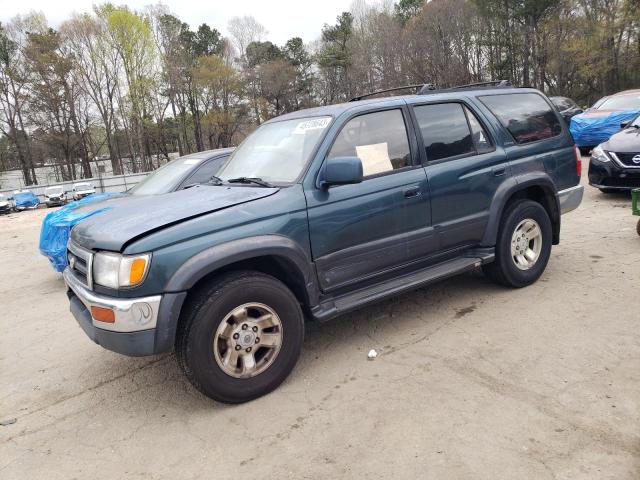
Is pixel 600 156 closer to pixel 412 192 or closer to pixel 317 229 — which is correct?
pixel 412 192

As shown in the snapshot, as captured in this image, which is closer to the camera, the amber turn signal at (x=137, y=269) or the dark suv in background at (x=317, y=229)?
the amber turn signal at (x=137, y=269)

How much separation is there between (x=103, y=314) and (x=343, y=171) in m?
1.76

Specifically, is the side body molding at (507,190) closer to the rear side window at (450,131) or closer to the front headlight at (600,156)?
the rear side window at (450,131)

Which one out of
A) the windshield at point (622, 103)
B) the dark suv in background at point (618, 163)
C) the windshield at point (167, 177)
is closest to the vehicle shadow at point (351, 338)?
the windshield at point (167, 177)

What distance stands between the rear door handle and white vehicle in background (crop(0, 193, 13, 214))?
83.6 ft

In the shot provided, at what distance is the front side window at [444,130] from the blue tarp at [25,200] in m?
26.1

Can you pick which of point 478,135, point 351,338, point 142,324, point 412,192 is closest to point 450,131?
point 478,135

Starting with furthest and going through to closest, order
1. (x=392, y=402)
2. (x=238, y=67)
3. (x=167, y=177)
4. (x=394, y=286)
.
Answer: (x=238, y=67) < (x=167, y=177) < (x=394, y=286) < (x=392, y=402)

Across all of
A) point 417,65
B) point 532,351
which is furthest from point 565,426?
point 417,65

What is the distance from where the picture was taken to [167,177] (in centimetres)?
678

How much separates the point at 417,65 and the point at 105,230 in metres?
41.1

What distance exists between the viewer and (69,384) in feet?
12.4

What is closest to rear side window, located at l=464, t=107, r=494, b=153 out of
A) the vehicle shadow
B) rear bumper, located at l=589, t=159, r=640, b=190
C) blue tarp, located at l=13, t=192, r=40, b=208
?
the vehicle shadow

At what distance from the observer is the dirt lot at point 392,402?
→ 8.16ft
